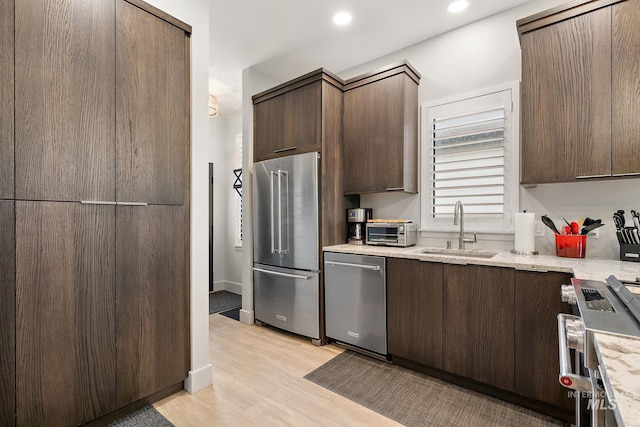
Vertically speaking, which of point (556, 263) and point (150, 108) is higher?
point (150, 108)

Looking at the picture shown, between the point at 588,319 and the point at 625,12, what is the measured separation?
2110mm

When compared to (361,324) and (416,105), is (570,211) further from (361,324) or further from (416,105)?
(361,324)

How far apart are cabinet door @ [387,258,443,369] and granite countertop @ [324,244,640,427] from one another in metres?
0.11

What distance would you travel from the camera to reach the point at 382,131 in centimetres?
286

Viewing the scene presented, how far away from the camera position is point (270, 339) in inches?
119

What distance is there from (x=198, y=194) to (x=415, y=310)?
1.86m

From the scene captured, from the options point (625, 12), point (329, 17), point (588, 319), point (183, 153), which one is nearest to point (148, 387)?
point (183, 153)

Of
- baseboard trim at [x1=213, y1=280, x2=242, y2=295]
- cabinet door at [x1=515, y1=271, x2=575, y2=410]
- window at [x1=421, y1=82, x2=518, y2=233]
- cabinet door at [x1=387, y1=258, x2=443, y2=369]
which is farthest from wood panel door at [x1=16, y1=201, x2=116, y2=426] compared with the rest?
baseboard trim at [x1=213, y1=280, x2=242, y2=295]

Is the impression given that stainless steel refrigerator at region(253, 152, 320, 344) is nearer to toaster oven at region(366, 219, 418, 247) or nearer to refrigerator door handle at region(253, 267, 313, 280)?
refrigerator door handle at region(253, 267, 313, 280)

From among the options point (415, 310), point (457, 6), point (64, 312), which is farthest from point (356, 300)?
point (457, 6)

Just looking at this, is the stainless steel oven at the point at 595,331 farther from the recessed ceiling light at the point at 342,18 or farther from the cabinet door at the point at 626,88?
the recessed ceiling light at the point at 342,18

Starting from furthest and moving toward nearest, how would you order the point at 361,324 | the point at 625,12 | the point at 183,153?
1. the point at 361,324
2. the point at 183,153
3. the point at 625,12

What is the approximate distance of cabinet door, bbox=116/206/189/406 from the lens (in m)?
1.79

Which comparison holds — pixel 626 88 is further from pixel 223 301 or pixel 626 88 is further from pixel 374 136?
pixel 223 301
